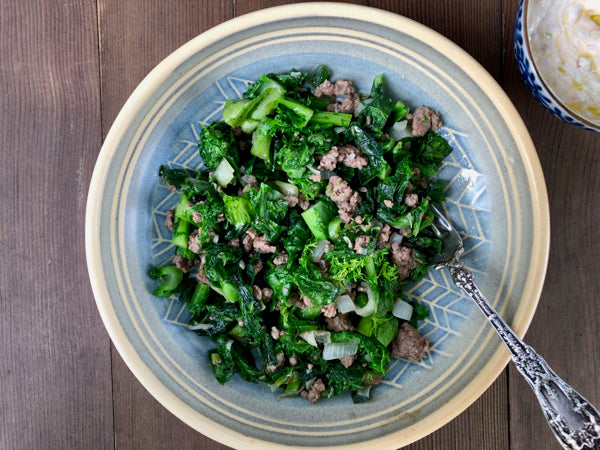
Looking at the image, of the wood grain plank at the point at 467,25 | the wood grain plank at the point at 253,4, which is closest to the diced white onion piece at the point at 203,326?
the wood grain plank at the point at 253,4

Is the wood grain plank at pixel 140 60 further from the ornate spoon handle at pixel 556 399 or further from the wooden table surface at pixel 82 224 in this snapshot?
the ornate spoon handle at pixel 556 399

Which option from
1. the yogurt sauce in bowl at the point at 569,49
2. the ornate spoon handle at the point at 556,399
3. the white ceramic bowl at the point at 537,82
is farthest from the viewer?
the yogurt sauce in bowl at the point at 569,49

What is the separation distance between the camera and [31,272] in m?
2.84

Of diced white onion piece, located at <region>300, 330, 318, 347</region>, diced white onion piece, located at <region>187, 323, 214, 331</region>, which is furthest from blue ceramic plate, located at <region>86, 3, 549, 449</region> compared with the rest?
diced white onion piece, located at <region>300, 330, 318, 347</region>

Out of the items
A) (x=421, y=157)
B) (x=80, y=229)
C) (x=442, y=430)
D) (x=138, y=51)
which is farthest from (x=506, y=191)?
(x=80, y=229)

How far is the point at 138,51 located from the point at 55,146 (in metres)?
0.70

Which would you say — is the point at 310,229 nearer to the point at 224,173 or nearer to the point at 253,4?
the point at 224,173

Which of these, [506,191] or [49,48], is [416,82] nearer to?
[506,191]

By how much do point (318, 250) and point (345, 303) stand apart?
0.29 meters

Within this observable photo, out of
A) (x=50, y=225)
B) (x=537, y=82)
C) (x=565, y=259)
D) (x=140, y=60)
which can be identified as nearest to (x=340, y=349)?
(x=565, y=259)

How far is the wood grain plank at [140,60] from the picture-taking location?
2695mm

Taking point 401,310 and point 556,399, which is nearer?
point 556,399

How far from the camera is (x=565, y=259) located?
271 centimetres

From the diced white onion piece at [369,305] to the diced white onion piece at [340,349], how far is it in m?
0.14
